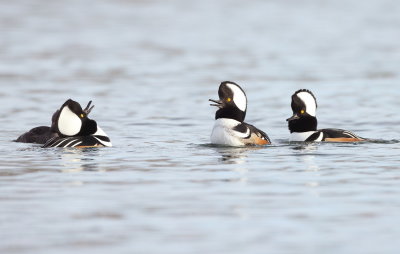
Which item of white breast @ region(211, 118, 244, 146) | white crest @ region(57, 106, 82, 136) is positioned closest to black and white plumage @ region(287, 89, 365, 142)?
white breast @ region(211, 118, 244, 146)

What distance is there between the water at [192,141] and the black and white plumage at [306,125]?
356mm

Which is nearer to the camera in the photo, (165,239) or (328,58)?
(165,239)

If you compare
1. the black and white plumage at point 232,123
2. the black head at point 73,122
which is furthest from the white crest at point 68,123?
the black and white plumage at point 232,123

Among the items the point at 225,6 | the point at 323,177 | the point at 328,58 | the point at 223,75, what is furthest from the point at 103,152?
the point at 225,6

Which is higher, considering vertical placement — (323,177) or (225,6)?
(225,6)

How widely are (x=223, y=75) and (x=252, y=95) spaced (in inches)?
180

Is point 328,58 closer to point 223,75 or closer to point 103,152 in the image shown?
point 223,75

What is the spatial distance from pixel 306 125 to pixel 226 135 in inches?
66.2

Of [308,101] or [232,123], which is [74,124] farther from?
[308,101]

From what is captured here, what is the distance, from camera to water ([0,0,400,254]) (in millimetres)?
9703

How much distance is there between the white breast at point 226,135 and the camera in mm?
16484

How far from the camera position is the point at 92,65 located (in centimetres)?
3169

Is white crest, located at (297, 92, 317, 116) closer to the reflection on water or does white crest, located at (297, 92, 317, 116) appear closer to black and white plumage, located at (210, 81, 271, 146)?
black and white plumage, located at (210, 81, 271, 146)

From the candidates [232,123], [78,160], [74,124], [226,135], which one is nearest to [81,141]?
[74,124]
